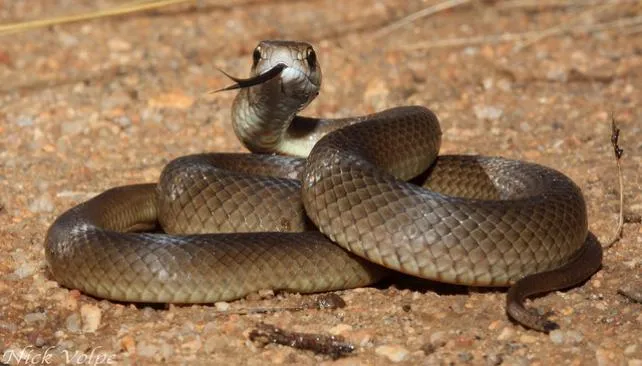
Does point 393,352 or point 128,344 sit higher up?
point 128,344

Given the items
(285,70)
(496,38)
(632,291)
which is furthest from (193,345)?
(496,38)

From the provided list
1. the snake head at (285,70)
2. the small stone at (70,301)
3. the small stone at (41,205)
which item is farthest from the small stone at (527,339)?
the small stone at (41,205)

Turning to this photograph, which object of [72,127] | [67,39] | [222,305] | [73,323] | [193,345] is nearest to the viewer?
[193,345]

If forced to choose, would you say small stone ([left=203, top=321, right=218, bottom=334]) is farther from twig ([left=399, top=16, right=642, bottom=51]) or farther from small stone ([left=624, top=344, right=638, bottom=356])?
twig ([left=399, top=16, right=642, bottom=51])

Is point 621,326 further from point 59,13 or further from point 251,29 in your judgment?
point 59,13

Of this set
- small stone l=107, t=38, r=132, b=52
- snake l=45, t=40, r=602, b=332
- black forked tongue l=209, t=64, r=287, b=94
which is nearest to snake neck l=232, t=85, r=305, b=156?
snake l=45, t=40, r=602, b=332

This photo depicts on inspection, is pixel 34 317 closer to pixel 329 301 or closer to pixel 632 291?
pixel 329 301
